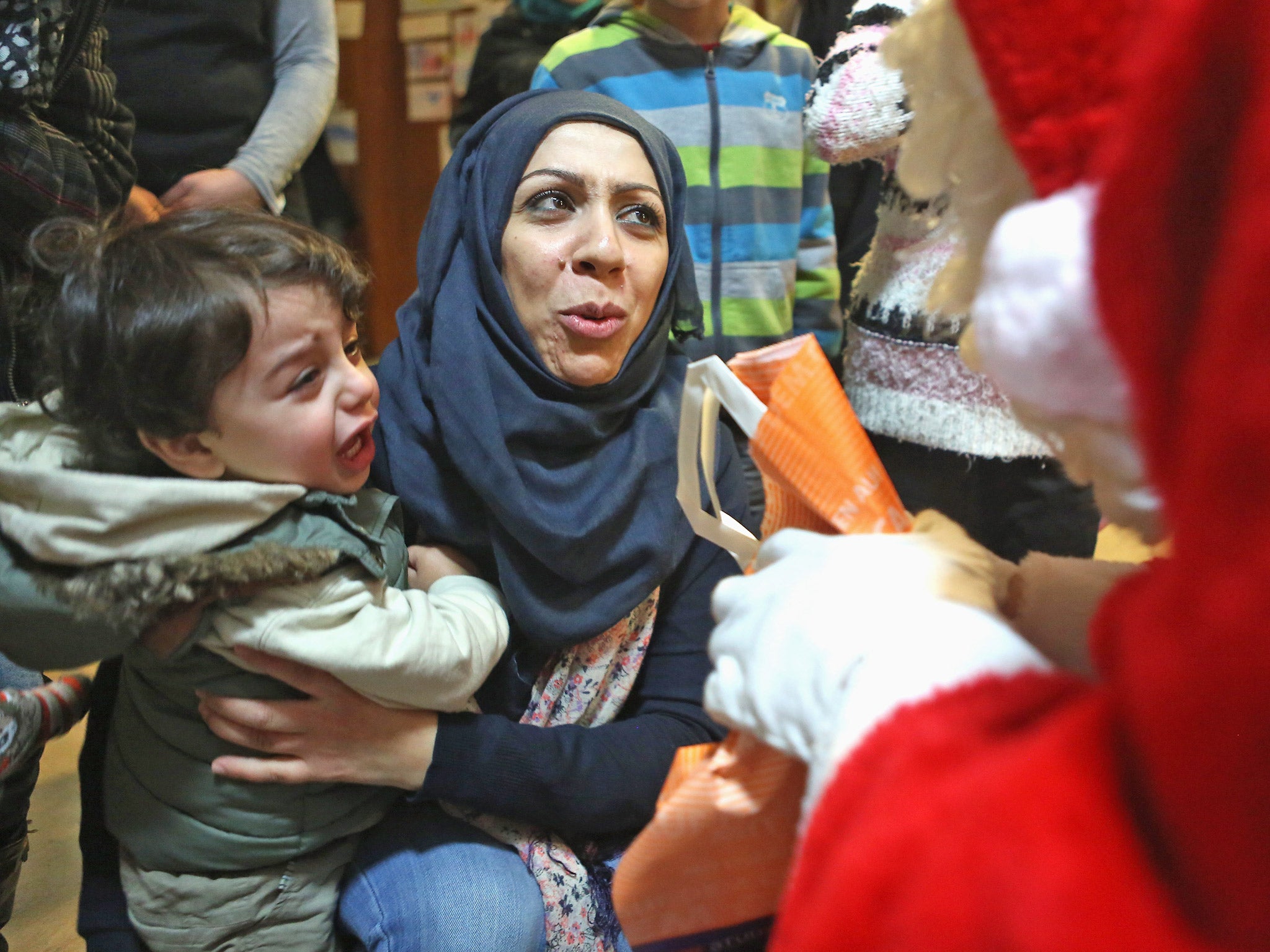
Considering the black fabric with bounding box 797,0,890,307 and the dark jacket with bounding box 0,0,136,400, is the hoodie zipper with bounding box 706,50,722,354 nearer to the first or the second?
the black fabric with bounding box 797,0,890,307

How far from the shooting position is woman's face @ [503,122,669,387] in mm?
1078

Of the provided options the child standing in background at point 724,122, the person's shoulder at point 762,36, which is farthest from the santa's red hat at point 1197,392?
the person's shoulder at point 762,36

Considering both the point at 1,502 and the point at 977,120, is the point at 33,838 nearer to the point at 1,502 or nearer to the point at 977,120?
the point at 1,502

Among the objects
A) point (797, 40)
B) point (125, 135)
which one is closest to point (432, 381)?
point (125, 135)

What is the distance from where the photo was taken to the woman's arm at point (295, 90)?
1543mm

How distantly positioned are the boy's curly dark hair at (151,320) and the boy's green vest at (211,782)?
0.49ft

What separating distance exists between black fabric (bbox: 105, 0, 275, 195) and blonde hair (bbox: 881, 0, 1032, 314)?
4.26 ft

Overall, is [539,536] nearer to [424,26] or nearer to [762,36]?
[762,36]

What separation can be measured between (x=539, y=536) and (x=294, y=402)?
0.29 metres

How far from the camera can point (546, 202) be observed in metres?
1.10

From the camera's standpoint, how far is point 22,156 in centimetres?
98

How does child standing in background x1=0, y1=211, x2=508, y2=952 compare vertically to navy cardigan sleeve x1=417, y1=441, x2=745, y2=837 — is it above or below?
above

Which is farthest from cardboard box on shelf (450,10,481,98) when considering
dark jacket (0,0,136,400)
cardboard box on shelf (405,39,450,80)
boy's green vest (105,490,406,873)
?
boy's green vest (105,490,406,873)

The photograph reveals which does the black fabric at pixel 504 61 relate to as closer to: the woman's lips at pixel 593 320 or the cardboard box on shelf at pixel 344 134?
the woman's lips at pixel 593 320
